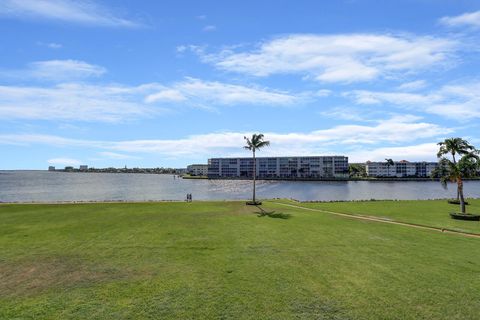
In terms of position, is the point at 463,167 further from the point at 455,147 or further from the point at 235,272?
the point at 235,272

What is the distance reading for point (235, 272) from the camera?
1630 cm

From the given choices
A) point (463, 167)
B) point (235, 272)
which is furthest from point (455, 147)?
point (235, 272)

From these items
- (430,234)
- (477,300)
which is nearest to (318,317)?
(477,300)

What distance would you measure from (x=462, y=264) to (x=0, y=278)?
2312cm

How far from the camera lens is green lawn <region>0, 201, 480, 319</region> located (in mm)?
12516

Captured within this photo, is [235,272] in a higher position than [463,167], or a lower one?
lower

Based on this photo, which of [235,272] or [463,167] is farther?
[463,167]

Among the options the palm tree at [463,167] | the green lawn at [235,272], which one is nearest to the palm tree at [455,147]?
the palm tree at [463,167]

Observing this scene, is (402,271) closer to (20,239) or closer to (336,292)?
(336,292)

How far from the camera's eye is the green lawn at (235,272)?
12516mm

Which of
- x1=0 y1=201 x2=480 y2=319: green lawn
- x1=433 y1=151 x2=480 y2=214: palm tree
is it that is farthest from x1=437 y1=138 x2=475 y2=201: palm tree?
x1=0 y1=201 x2=480 y2=319: green lawn

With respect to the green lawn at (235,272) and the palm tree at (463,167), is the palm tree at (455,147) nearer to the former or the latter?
the palm tree at (463,167)

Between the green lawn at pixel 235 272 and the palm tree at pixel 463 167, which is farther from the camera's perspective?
the palm tree at pixel 463 167

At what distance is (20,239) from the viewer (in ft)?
77.2
